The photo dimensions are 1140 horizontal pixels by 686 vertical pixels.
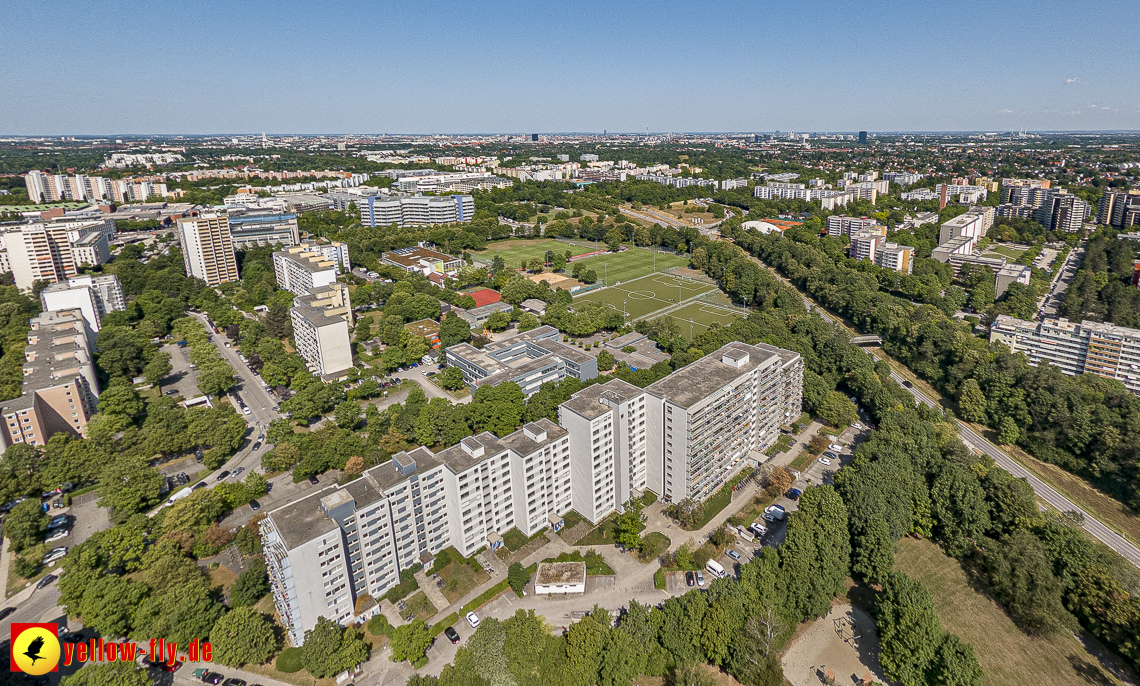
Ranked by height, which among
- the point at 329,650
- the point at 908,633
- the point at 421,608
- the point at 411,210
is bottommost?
the point at 421,608

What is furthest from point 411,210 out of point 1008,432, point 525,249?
point 1008,432

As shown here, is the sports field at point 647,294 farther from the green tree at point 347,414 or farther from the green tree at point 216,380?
the green tree at point 216,380

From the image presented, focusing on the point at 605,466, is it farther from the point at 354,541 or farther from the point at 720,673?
the point at 354,541

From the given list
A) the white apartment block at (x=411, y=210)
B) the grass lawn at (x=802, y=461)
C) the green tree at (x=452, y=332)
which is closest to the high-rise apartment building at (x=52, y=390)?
the green tree at (x=452, y=332)

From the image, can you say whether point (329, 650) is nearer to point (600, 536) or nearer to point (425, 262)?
point (600, 536)

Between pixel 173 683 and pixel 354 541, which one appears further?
pixel 354 541

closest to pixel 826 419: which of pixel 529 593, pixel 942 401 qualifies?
pixel 942 401
